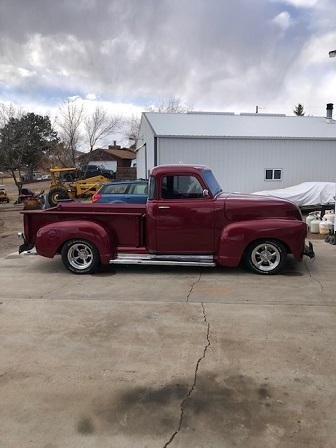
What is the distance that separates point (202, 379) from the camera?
3.76 metres

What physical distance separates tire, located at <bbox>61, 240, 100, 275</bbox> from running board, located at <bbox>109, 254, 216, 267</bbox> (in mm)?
335

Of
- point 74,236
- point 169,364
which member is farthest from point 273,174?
point 169,364

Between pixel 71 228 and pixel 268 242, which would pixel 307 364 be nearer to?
pixel 268 242

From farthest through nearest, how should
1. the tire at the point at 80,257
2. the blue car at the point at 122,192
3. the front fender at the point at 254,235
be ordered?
the blue car at the point at 122,192, the tire at the point at 80,257, the front fender at the point at 254,235

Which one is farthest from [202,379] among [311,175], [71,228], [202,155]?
[311,175]

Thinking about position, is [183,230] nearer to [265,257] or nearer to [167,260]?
[167,260]

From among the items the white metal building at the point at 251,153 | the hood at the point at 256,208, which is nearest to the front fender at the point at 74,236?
the hood at the point at 256,208

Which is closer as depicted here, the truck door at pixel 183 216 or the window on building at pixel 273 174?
the truck door at pixel 183 216

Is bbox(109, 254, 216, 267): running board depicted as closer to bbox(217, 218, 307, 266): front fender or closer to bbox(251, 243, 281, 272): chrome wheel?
bbox(217, 218, 307, 266): front fender

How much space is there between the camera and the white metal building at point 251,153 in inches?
811

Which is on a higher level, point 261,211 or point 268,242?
point 261,211

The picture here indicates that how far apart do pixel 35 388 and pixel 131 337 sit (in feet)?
4.23

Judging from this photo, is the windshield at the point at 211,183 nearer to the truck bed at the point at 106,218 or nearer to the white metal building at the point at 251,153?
the truck bed at the point at 106,218

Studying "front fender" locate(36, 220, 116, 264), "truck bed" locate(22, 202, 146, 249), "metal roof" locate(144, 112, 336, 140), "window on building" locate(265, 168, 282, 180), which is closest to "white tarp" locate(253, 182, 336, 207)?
"window on building" locate(265, 168, 282, 180)
